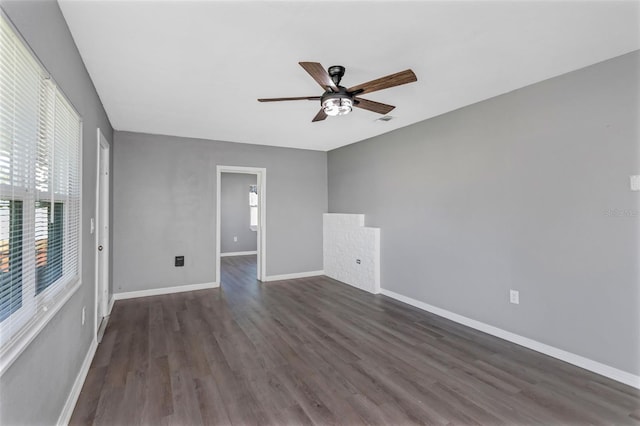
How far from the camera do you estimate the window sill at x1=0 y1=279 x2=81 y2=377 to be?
1.11 meters

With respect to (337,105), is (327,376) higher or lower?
lower

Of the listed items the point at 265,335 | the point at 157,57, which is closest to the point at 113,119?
the point at 157,57

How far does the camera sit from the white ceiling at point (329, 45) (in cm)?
183

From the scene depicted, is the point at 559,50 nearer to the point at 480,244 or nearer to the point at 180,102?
the point at 480,244

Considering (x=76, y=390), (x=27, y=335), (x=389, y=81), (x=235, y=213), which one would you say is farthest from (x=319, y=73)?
(x=235, y=213)

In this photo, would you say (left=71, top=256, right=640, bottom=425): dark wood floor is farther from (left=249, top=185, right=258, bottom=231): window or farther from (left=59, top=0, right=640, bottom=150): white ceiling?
(left=249, top=185, right=258, bottom=231): window

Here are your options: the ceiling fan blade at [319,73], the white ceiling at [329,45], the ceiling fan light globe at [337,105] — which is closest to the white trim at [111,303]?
the white ceiling at [329,45]

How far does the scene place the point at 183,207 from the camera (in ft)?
16.2

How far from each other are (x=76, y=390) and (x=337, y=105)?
9.16 feet

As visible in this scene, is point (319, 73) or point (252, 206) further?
point (252, 206)

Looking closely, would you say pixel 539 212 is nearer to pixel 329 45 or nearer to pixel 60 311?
pixel 329 45

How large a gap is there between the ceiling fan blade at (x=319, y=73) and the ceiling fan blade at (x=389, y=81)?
7.8 inches

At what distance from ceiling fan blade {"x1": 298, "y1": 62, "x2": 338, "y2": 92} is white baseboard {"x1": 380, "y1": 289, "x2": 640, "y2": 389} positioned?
9.44ft

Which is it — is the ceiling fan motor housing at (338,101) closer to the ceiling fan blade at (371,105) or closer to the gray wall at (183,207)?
the ceiling fan blade at (371,105)
